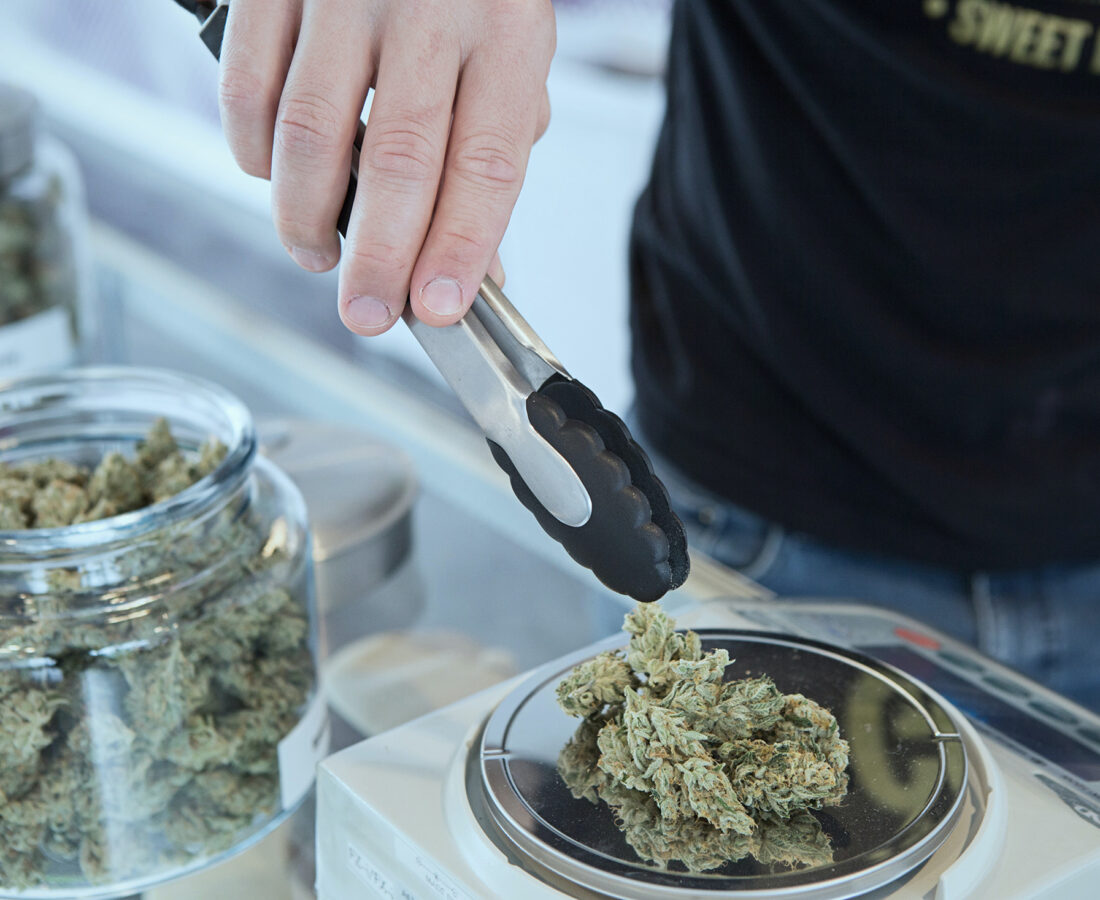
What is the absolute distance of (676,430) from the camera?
2.50 feet

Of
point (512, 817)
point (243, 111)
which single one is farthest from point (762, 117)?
point (512, 817)

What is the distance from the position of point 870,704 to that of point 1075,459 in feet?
1.25

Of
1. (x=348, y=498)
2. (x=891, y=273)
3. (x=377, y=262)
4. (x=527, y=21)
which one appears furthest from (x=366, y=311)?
(x=891, y=273)

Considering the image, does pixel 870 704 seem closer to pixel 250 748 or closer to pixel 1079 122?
pixel 250 748

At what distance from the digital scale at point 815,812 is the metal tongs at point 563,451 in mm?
62

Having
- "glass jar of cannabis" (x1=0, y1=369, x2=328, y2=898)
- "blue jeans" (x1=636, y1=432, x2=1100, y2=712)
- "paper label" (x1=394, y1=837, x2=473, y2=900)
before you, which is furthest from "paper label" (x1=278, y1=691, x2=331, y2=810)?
"blue jeans" (x1=636, y1=432, x2=1100, y2=712)

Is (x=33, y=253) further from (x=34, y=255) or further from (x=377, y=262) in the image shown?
(x=377, y=262)

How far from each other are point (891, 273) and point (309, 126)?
43cm

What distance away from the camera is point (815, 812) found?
326mm

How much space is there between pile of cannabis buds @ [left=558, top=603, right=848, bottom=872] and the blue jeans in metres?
0.34

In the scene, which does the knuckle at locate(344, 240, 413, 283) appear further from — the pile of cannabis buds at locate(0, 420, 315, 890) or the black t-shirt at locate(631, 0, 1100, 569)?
the black t-shirt at locate(631, 0, 1100, 569)

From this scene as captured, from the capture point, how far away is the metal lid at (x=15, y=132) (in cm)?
73

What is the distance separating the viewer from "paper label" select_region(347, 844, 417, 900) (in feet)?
1.15

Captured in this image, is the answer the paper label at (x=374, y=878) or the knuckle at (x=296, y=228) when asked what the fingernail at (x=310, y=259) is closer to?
the knuckle at (x=296, y=228)
